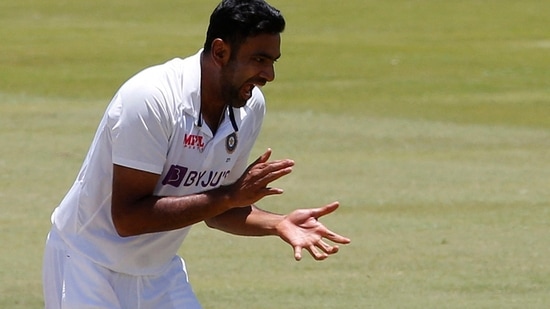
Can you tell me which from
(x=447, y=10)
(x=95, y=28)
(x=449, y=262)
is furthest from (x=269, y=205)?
(x=447, y=10)

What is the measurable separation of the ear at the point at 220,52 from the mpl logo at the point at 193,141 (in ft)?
1.03

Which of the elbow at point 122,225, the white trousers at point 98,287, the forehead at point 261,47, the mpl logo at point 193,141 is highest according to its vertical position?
the forehead at point 261,47

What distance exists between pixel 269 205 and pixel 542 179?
3.20 m

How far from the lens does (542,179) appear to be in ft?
48.2

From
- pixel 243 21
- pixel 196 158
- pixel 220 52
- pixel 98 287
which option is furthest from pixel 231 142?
pixel 98 287

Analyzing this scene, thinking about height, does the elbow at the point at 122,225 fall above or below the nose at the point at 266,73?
below

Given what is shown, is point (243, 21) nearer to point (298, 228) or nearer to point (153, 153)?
point (153, 153)

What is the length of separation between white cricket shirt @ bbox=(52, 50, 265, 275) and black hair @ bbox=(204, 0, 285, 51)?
0.74 feet

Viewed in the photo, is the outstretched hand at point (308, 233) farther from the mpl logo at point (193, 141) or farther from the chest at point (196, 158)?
the mpl logo at point (193, 141)

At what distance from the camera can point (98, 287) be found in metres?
5.91

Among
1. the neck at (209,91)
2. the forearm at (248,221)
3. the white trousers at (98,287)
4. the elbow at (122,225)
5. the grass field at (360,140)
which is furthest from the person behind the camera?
the grass field at (360,140)

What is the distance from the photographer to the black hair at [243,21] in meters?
5.64

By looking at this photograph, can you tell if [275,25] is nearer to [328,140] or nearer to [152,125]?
[152,125]

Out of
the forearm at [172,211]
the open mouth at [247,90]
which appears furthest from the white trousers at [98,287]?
the open mouth at [247,90]
